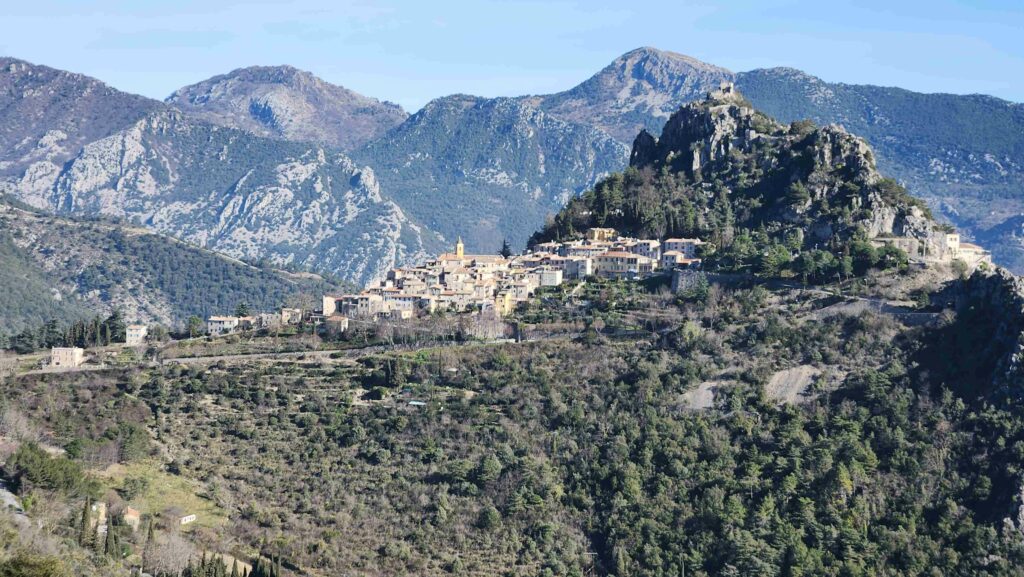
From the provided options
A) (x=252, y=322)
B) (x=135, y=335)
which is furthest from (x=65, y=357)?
(x=252, y=322)

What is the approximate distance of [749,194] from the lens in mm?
92750

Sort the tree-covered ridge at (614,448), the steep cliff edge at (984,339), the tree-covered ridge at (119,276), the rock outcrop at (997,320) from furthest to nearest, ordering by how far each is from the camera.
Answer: the tree-covered ridge at (119,276) < the steep cliff edge at (984,339) < the rock outcrop at (997,320) < the tree-covered ridge at (614,448)

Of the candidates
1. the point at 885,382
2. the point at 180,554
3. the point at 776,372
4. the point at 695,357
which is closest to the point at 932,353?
the point at 885,382

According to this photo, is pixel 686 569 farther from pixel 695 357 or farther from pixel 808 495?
pixel 695 357

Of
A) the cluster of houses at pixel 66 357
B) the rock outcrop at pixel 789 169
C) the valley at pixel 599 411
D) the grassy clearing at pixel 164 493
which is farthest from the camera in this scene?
the rock outcrop at pixel 789 169

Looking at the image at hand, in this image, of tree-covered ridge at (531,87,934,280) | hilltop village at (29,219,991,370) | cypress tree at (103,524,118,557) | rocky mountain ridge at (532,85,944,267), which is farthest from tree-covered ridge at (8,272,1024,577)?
rocky mountain ridge at (532,85,944,267)

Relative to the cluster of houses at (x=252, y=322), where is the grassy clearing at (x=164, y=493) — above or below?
below

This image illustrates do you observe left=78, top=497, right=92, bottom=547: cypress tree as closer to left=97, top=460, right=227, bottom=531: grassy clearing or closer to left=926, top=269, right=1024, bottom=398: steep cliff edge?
left=97, top=460, right=227, bottom=531: grassy clearing

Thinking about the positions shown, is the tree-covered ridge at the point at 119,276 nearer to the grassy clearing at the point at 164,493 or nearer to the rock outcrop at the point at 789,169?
the rock outcrop at the point at 789,169

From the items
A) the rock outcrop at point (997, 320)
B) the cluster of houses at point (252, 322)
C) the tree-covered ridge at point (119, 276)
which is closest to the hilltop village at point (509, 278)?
the cluster of houses at point (252, 322)

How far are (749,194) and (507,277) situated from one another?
18.2m

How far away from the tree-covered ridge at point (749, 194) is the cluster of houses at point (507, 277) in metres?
2.93

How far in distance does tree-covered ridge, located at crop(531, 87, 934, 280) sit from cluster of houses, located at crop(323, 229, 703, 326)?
9.61 ft

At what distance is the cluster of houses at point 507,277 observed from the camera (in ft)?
283
